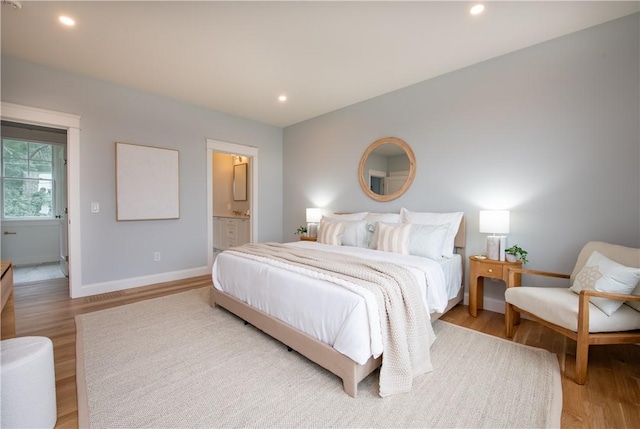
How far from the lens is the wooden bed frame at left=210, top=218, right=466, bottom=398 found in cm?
168

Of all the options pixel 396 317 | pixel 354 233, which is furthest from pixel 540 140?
pixel 396 317

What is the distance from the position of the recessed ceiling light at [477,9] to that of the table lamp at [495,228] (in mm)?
1767

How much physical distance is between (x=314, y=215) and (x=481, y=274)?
2.64 m

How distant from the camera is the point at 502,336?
Answer: 2.46m

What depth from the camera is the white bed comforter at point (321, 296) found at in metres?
1.67

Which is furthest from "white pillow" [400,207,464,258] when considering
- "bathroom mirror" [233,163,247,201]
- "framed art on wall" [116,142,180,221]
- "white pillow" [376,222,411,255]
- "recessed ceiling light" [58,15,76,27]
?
"bathroom mirror" [233,163,247,201]

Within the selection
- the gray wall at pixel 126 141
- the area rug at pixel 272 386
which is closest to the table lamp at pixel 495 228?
the area rug at pixel 272 386

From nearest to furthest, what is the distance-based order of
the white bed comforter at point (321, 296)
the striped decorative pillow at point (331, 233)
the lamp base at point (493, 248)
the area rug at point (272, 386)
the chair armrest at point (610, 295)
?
the area rug at point (272, 386), the white bed comforter at point (321, 296), the chair armrest at point (610, 295), the lamp base at point (493, 248), the striped decorative pillow at point (331, 233)

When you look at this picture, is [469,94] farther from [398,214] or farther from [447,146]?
[398,214]

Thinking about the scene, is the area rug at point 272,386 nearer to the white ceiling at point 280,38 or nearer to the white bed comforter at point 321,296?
the white bed comforter at point 321,296

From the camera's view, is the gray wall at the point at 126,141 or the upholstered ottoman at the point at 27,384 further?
the gray wall at the point at 126,141

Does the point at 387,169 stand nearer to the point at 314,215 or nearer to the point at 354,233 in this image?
the point at 354,233

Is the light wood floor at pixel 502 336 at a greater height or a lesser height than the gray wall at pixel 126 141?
lesser

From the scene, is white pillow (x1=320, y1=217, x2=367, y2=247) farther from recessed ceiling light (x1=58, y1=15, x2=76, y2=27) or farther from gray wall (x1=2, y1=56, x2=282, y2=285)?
recessed ceiling light (x1=58, y1=15, x2=76, y2=27)
